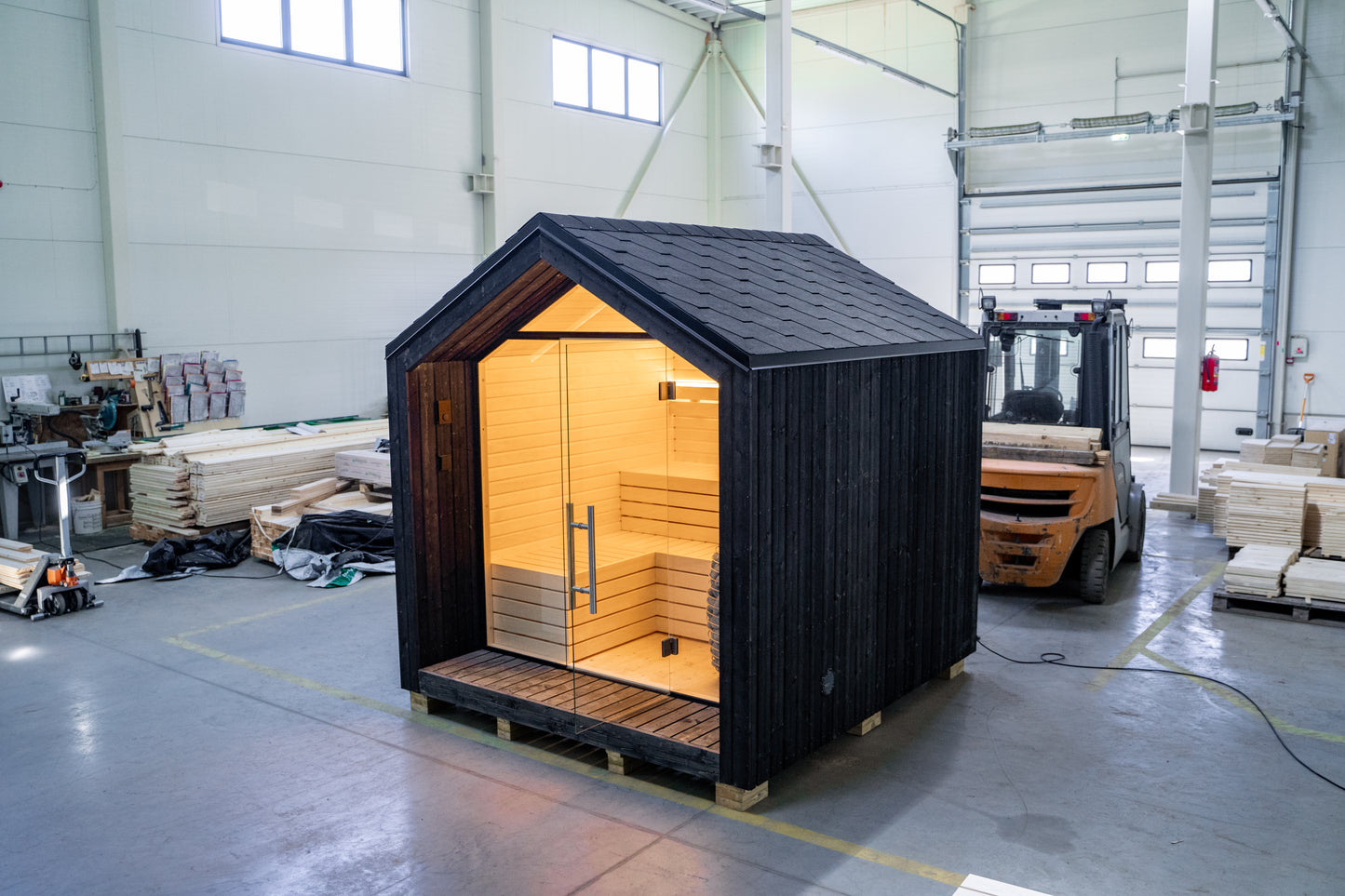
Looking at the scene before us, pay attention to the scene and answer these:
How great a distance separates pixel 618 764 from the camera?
6406mm

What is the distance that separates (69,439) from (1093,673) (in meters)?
12.3

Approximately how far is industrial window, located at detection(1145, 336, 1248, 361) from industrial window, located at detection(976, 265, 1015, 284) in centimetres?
287

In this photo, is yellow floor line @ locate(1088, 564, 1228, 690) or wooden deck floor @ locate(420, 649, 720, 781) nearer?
wooden deck floor @ locate(420, 649, 720, 781)

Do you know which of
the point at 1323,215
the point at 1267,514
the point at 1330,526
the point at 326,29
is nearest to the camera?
the point at 1330,526

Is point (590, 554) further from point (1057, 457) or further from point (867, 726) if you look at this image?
point (1057, 457)

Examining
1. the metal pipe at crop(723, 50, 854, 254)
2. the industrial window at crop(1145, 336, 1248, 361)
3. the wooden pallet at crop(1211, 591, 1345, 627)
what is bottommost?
the wooden pallet at crop(1211, 591, 1345, 627)

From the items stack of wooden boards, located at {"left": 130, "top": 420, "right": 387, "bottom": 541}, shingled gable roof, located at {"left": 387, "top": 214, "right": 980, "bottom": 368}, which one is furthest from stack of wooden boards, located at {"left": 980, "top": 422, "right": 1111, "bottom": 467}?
stack of wooden boards, located at {"left": 130, "top": 420, "right": 387, "bottom": 541}

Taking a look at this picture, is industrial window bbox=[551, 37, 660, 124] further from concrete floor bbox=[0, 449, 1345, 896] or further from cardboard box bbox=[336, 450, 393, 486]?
concrete floor bbox=[0, 449, 1345, 896]

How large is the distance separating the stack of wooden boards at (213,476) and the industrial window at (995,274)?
13370 millimetres

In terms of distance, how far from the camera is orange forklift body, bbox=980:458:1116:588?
982cm

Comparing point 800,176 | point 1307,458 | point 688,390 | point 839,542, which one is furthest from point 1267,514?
point 800,176

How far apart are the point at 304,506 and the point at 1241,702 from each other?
1007 centimetres

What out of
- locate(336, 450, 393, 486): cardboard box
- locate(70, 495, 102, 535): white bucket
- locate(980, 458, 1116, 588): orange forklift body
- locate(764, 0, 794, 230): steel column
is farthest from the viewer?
locate(764, 0, 794, 230): steel column

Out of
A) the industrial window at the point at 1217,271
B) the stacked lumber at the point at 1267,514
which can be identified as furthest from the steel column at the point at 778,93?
the stacked lumber at the point at 1267,514
